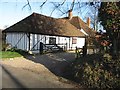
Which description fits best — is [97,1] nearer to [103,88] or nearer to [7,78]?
[103,88]

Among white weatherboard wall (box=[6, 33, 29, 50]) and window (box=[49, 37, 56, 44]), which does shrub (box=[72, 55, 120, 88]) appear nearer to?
white weatherboard wall (box=[6, 33, 29, 50])

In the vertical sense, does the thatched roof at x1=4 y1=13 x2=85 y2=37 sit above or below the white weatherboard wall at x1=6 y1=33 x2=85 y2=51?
above

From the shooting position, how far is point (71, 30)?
140 ft

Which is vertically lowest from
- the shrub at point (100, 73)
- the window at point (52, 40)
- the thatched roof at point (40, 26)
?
the shrub at point (100, 73)

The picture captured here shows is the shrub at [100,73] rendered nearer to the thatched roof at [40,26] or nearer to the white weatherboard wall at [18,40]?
the white weatherboard wall at [18,40]

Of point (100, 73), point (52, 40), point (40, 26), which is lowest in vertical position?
point (100, 73)

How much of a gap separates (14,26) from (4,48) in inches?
199

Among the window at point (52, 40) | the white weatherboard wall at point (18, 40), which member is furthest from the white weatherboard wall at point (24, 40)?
the window at point (52, 40)

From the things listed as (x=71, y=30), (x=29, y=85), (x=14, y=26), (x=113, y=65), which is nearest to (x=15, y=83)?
(x=29, y=85)

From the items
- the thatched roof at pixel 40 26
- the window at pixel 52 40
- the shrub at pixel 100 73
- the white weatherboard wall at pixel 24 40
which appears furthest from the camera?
the window at pixel 52 40

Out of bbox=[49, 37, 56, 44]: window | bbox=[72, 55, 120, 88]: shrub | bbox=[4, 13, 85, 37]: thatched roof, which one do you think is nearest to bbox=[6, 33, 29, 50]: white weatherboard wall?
bbox=[4, 13, 85, 37]: thatched roof

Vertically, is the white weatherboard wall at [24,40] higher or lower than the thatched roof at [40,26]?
lower

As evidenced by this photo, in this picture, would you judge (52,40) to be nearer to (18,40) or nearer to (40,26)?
(40,26)

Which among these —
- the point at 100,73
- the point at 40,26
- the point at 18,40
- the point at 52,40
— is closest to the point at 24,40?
the point at 18,40
